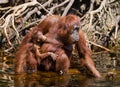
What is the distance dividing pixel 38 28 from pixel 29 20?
3.50m

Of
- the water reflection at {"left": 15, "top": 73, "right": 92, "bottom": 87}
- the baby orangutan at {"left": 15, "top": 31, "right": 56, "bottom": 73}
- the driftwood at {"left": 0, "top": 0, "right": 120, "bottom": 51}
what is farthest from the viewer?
the driftwood at {"left": 0, "top": 0, "right": 120, "bottom": 51}

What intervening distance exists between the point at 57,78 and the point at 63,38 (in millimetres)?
830

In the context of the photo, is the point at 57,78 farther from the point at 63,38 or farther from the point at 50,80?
the point at 63,38

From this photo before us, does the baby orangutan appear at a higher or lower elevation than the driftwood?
lower

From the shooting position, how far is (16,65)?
24.7 feet

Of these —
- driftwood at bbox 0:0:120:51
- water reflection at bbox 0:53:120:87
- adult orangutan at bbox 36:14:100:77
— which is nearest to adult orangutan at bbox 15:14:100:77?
adult orangutan at bbox 36:14:100:77

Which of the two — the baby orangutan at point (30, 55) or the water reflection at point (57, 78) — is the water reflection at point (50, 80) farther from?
the baby orangutan at point (30, 55)

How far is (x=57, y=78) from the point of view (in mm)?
7207

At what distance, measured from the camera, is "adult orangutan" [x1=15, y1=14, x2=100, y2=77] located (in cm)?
759

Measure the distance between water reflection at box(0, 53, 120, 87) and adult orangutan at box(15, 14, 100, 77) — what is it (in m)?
0.18

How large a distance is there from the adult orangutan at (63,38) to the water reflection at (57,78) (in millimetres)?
183

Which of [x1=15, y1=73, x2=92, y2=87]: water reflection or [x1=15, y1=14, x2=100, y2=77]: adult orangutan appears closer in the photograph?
[x1=15, y1=73, x2=92, y2=87]: water reflection

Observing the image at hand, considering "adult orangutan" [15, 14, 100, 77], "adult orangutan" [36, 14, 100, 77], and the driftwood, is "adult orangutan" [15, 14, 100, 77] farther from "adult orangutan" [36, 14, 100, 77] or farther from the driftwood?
the driftwood

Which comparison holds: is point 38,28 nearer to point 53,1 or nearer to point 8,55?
point 8,55
